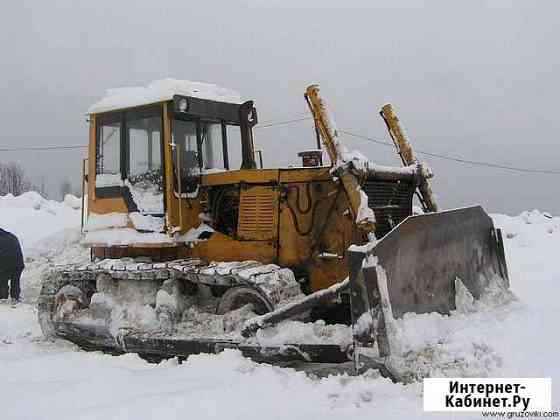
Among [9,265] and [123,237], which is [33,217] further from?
[123,237]

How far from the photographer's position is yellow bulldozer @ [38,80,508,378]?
577 cm

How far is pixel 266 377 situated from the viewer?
17.1ft

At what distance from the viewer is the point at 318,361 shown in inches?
215

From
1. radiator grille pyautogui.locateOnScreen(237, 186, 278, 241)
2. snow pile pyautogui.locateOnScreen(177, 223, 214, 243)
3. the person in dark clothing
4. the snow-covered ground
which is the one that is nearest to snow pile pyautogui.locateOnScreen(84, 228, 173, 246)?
snow pile pyautogui.locateOnScreen(177, 223, 214, 243)

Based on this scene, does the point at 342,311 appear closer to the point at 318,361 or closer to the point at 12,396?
the point at 318,361

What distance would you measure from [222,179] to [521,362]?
392 cm

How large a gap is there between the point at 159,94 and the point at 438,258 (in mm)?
3784

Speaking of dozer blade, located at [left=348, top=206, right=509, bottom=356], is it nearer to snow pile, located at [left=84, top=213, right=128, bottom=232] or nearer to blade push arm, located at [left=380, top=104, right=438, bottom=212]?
blade push arm, located at [left=380, top=104, right=438, bottom=212]

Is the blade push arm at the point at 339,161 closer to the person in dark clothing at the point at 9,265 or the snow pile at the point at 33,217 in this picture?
the person in dark clothing at the point at 9,265

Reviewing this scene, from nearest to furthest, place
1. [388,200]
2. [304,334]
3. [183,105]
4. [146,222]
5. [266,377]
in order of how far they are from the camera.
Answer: [266,377] < [304,334] < [388,200] < [183,105] < [146,222]

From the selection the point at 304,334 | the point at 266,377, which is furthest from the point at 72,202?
the point at 266,377

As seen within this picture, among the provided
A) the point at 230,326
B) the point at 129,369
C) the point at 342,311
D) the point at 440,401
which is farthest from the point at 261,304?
the point at 440,401

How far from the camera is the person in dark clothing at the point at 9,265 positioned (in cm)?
1101

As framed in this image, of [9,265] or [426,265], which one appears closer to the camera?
[426,265]
